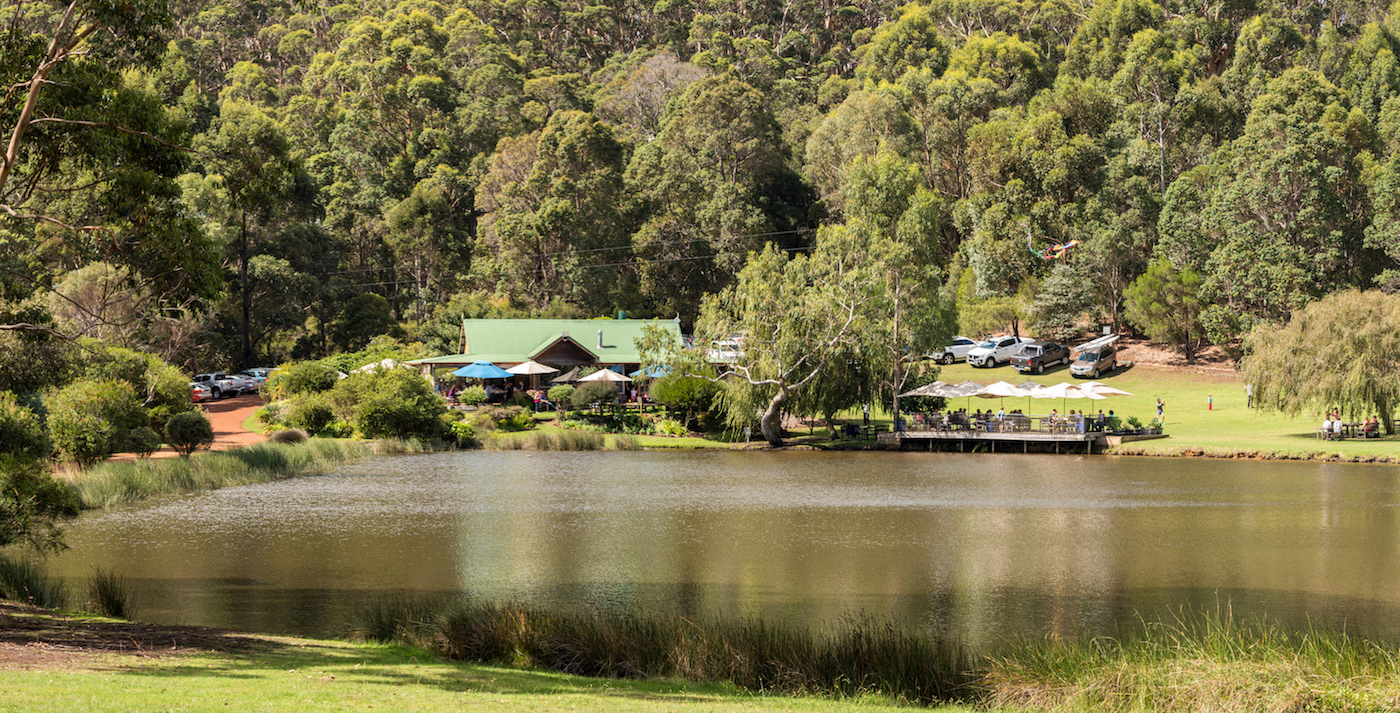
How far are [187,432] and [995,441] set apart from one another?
29436mm

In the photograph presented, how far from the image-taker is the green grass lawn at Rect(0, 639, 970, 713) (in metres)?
8.94

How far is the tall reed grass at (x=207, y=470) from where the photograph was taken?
27781mm

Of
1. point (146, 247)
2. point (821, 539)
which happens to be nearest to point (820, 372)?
point (821, 539)

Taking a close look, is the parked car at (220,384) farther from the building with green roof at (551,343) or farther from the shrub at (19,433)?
the shrub at (19,433)

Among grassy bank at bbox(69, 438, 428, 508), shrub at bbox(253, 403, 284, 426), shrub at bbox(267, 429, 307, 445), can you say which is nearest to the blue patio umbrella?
shrub at bbox(253, 403, 284, 426)

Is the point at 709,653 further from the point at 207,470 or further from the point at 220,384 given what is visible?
the point at 220,384

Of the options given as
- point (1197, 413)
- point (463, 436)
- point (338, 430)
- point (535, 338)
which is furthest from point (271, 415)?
point (1197, 413)

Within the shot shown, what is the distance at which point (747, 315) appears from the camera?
1706 inches

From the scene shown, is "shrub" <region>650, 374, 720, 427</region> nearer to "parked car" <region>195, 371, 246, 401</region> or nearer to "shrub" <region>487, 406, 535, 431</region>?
"shrub" <region>487, 406, 535, 431</region>

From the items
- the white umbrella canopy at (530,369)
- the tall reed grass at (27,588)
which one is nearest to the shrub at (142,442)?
the tall reed grass at (27,588)

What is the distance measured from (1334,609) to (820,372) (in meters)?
27.0

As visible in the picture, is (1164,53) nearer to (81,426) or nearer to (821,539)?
(821,539)

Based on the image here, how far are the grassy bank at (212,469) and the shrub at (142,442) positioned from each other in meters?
1.83

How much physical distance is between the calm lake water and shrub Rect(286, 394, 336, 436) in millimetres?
8788
